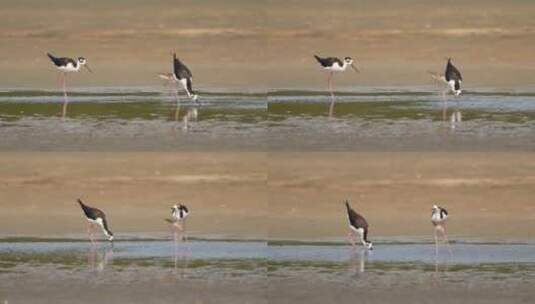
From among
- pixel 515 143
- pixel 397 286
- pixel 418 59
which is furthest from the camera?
pixel 418 59

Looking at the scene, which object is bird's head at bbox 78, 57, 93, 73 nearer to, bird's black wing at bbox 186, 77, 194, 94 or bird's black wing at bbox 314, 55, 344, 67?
bird's black wing at bbox 186, 77, 194, 94

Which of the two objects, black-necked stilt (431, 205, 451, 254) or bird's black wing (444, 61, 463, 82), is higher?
bird's black wing (444, 61, 463, 82)

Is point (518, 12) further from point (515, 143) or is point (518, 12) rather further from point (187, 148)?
point (187, 148)

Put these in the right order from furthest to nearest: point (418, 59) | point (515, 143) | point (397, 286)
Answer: point (418, 59) → point (515, 143) → point (397, 286)

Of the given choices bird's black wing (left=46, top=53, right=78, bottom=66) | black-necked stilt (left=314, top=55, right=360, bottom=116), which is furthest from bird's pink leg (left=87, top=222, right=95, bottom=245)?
black-necked stilt (left=314, top=55, right=360, bottom=116)

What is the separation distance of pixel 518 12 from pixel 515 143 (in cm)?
306

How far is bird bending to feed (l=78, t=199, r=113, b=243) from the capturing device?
17531 millimetres

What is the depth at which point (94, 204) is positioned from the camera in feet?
59.2

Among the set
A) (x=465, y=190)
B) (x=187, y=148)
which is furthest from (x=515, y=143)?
(x=187, y=148)

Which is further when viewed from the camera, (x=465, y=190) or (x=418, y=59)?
(x=418, y=59)

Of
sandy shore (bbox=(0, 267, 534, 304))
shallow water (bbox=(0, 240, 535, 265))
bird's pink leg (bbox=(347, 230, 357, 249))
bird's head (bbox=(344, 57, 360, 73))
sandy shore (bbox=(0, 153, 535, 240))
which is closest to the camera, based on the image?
sandy shore (bbox=(0, 267, 534, 304))

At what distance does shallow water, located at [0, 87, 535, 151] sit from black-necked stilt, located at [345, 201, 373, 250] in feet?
2.59

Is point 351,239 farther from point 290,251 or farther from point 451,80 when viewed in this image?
point 451,80

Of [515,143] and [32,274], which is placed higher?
[515,143]
